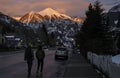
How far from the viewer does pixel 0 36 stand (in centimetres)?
15250

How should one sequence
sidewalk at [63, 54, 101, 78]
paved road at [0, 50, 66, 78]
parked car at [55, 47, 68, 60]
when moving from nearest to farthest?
sidewalk at [63, 54, 101, 78] < paved road at [0, 50, 66, 78] < parked car at [55, 47, 68, 60]

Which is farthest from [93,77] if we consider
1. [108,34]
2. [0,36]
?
[0,36]

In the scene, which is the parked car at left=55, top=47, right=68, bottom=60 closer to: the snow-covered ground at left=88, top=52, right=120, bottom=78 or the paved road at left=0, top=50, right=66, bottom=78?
the paved road at left=0, top=50, right=66, bottom=78

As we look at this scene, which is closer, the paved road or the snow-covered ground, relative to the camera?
the snow-covered ground

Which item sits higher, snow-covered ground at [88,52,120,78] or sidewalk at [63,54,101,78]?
snow-covered ground at [88,52,120,78]

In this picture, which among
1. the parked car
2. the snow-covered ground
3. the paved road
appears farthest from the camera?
the parked car

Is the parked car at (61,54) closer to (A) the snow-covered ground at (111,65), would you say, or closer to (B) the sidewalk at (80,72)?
(B) the sidewalk at (80,72)

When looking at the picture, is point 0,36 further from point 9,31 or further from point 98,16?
point 98,16

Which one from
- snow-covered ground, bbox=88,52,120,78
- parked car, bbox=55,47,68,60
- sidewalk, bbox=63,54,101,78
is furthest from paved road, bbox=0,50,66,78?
parked car, bbox=55,47,68,60

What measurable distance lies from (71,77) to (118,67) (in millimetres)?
8033

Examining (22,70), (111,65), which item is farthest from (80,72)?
(111,65)

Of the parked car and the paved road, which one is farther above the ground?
the parked car

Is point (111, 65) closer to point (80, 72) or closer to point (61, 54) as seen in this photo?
point (80, 72)

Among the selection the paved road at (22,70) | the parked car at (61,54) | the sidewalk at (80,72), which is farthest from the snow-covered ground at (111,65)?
the parked car at (61,54)
